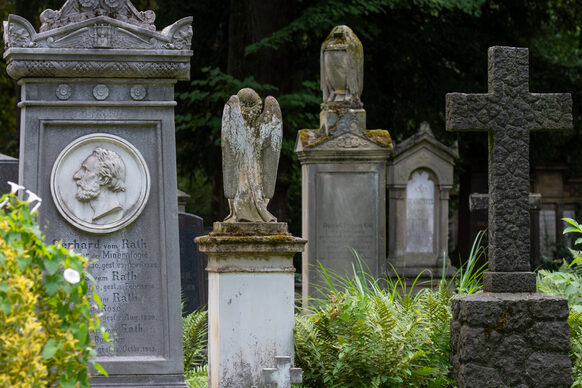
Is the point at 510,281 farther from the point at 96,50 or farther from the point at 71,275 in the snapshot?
the point at 71,275

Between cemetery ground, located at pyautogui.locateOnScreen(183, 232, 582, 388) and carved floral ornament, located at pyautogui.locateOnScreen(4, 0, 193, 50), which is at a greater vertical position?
carved floral ornament, located at pyautogui.locateOnScreen(4, 0, 193, 50)

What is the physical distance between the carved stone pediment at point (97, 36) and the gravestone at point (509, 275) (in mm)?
2050

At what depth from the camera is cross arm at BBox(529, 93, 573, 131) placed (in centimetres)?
743

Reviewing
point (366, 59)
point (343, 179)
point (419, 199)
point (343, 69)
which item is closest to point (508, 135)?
point (343, 179)

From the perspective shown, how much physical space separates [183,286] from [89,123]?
433 cm

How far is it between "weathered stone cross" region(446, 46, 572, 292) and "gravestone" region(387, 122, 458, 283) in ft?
23.1

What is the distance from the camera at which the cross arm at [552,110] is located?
7434 millimetres

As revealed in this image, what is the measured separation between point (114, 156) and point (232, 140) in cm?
175

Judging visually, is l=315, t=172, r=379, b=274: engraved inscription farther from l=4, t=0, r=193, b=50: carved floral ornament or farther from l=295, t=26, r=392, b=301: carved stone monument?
l=4, t=0, r=193, b=50: carved floral ornament

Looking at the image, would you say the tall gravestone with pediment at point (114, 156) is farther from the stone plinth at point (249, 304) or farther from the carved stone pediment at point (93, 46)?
the stone plinth at point (249, 304)

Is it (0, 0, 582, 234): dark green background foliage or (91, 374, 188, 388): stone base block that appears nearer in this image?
(91, 374, 188, 388): stone base block

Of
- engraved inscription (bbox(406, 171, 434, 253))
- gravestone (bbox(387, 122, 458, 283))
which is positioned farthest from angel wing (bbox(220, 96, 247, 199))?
engraved inscription (bbox(406, 171, 434, 253))

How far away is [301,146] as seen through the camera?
12.3 metres

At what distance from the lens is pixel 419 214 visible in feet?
48.3
